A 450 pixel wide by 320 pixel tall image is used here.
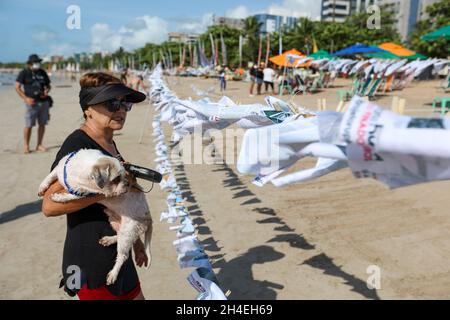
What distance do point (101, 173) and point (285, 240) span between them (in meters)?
3.24

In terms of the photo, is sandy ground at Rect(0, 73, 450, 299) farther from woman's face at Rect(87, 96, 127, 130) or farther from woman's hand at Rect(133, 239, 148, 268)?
woman's face at Rect(87, 96, 127, 130)

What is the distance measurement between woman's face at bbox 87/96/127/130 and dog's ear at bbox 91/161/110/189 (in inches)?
17.6

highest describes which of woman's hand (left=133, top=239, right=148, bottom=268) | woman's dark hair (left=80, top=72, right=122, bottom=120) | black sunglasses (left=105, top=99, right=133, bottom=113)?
woman's dark hair (left=80, top=72, right=122, bottom=120)

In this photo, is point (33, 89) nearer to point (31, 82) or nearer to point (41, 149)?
point (31, 82)

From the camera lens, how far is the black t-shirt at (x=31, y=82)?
27.9ft

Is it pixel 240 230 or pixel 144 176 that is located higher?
pixel 144 176

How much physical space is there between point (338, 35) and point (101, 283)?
185 feet

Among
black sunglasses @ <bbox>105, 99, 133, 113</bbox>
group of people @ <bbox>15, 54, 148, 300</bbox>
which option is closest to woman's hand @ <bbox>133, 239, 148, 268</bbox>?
group of people @ <bbox>15, 54, 148, 300</bbox>

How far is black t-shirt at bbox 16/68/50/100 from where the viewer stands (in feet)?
27.9

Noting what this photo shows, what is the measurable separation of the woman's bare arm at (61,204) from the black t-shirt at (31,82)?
25.0ft

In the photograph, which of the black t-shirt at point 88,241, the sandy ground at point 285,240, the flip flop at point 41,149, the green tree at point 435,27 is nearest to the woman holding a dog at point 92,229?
the black t-shirt at point 88,241
